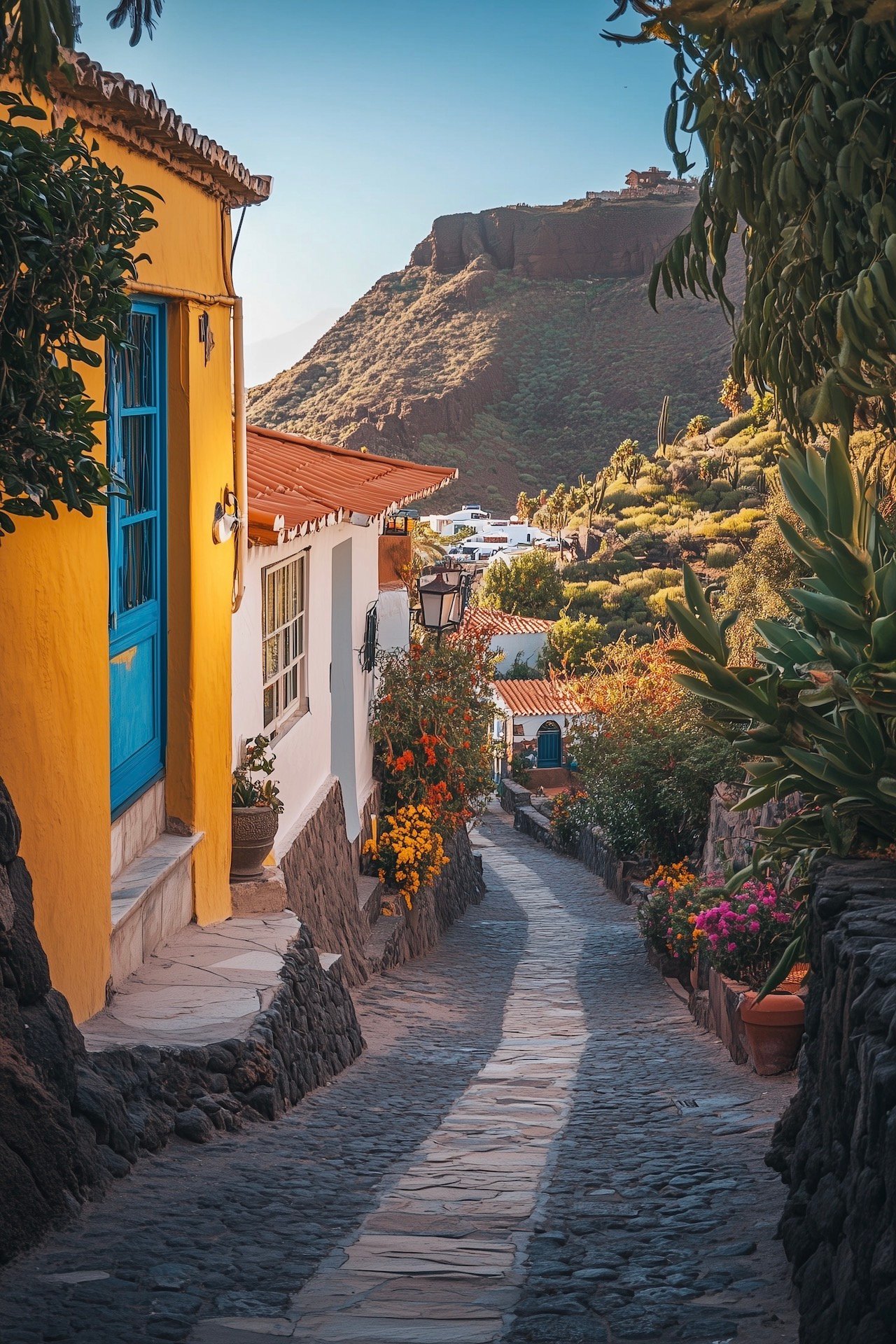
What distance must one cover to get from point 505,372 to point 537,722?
47.4 meters

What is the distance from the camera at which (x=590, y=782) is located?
65.3ft

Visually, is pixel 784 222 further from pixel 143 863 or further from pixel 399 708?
pixel 399 708

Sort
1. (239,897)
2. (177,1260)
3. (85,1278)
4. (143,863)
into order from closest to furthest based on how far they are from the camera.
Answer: (85,1278) < (177,1260) < (143,863) < (239,897)

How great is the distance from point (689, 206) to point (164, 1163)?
11823 cm

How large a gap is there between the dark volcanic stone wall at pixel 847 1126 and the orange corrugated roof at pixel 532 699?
118ft

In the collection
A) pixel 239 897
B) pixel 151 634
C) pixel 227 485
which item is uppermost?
pixel 227 485

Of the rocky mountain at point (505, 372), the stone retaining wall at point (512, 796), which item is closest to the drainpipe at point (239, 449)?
the stone retaining wall at point (512, 796)

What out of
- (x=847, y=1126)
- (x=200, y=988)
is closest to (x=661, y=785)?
(x=200, y=988)

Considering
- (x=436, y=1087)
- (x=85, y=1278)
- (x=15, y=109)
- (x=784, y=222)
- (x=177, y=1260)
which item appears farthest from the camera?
(x=436, y=1087)

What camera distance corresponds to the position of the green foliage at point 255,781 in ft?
26.6

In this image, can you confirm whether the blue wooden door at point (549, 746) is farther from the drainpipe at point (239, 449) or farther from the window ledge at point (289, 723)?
the drainpipe at point (239, 449)

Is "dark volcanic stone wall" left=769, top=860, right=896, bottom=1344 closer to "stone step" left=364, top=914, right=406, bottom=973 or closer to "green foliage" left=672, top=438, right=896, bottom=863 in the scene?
"green foliage" left=672, top=438, right=896, bottom=863

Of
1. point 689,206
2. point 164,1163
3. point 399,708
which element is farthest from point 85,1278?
point 689,206

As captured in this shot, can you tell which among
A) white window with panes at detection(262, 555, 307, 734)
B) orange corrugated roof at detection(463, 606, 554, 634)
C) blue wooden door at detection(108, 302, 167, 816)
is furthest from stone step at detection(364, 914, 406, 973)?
orange corrugated roof at detection(463, 606, 554, 634)
